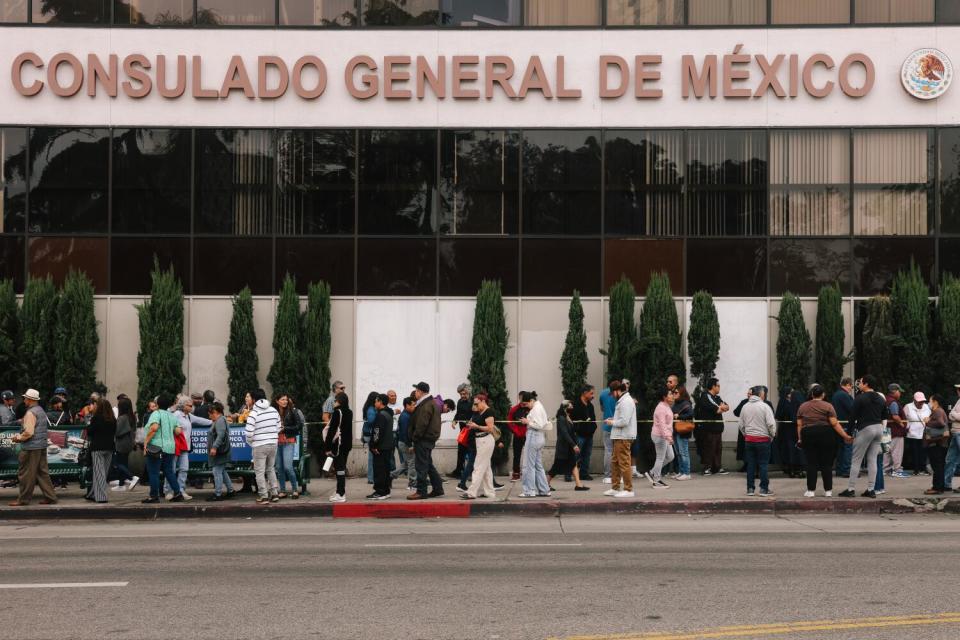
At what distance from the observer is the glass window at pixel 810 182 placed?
2442 cm

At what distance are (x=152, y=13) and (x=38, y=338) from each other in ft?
23.3

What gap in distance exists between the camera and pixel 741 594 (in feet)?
35.9

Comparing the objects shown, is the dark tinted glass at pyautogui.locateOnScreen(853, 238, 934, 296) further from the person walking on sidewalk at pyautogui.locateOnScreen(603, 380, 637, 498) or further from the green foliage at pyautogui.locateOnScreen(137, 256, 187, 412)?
the green foliage at pyautogui.locateOnScreen(137, 256, 187, 412)

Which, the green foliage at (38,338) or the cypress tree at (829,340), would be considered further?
the green foliage at (38,338)

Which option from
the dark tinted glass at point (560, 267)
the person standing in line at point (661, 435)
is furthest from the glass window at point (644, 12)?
the person standing in line at point (661, 435)

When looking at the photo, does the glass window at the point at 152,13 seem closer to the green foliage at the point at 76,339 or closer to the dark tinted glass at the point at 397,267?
the green foliage at the point at 76,339

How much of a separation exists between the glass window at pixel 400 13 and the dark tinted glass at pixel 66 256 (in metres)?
7.19

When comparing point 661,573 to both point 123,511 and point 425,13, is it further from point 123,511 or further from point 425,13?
point 425,13

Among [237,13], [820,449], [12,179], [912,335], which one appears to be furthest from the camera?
[237,13]

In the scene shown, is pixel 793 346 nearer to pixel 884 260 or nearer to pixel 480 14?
pixel 884 260

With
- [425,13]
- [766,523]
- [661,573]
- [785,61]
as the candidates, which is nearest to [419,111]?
[425,13]

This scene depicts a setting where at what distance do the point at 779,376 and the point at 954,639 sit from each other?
50.3 feet

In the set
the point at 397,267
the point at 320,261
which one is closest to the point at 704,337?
the point at 397,267

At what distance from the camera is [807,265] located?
24422mm
